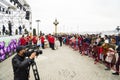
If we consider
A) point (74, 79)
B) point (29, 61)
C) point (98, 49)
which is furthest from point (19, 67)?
point (98, 49)

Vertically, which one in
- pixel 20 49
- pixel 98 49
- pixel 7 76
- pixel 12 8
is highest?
pixel 12 8

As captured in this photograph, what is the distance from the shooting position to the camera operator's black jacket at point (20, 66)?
4529 millimetres

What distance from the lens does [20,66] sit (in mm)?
4535

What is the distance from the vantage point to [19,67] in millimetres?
4574

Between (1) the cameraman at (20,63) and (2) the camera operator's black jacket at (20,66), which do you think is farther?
(1) the cameraman at (20,63)

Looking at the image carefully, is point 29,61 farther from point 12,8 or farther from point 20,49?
point 12,8

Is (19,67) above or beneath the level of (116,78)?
above

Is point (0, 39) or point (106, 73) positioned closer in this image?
point (106, 73)

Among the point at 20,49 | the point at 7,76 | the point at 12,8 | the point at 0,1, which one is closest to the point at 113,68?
the point at 7,76

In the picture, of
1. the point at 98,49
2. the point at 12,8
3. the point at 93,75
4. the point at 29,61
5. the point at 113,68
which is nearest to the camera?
the point at 29,61

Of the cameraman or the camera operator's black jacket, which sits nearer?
the camera operator's black jacket

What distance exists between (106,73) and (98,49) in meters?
3.36

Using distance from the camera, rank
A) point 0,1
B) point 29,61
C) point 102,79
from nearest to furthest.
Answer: point 29,61 < point 102,79 < point 0,1

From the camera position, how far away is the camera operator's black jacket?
4.53 meters
